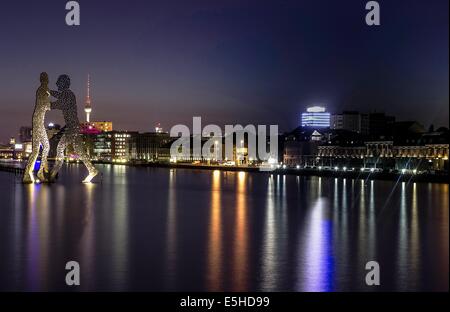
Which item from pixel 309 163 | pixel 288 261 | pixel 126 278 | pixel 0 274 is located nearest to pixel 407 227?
pixel 288 261

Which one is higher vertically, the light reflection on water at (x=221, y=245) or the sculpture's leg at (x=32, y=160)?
the sculpture's leg at (x=32, y=160)

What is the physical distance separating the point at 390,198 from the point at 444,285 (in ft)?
69.9

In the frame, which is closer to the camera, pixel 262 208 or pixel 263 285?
pixel 263 285

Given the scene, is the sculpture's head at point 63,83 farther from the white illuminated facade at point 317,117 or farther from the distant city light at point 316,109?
the distant city light at point 316,109

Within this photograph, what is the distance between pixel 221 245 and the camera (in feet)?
51.0

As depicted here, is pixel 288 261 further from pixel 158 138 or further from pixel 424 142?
pixel 158 138

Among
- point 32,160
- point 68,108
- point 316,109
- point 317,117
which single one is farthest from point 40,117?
point 316,109

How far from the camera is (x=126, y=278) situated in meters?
11.7

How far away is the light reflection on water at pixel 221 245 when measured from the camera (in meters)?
11.6

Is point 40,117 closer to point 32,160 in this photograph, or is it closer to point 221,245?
point 32,160

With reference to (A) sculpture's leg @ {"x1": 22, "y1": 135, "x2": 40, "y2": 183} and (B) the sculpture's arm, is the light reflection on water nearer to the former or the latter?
(A) sculpture's leg @ {"x1": 22, "y1": 135, "x2": 40, "y2": 183}

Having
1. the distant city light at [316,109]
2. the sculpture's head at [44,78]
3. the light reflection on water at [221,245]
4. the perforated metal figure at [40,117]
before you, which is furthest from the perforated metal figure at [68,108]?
the distant city light at [316,109]

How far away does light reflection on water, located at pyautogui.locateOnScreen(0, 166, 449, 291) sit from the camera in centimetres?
1159

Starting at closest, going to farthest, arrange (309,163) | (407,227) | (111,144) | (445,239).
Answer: (445,239) → (407,227) → (309,163) → (111,144)
